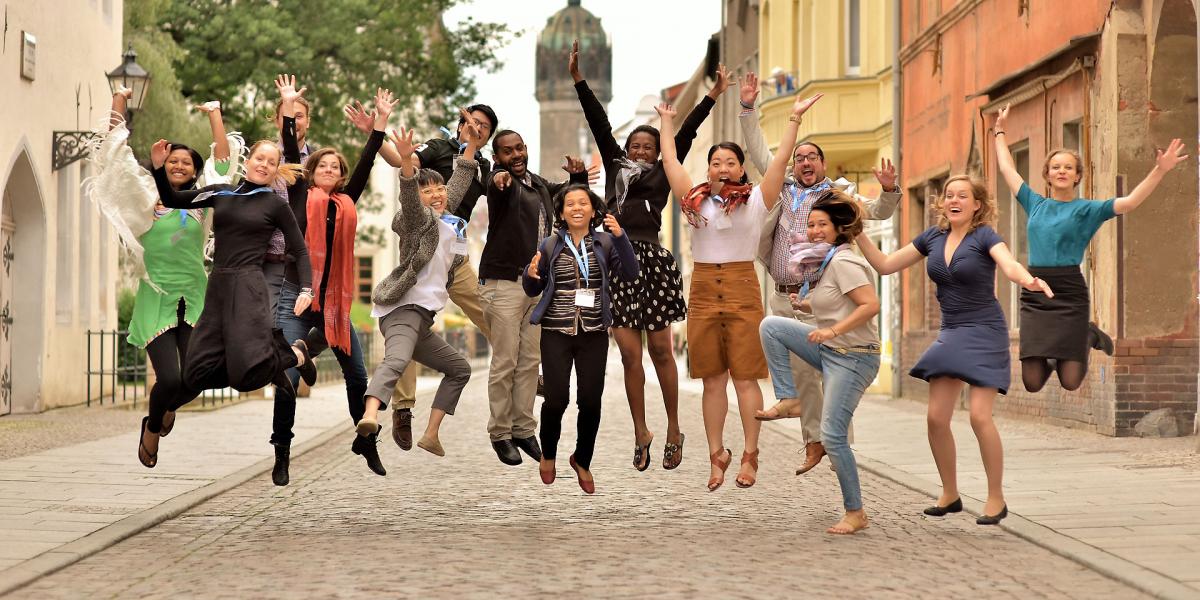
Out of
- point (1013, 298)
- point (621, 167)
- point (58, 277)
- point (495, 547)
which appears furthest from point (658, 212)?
point (58, 277)

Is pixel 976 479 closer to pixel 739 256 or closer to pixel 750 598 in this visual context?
pixel 739 256

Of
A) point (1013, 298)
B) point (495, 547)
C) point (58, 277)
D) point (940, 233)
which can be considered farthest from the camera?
point (58, 277)

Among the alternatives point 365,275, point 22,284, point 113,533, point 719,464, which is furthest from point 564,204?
point 365,275

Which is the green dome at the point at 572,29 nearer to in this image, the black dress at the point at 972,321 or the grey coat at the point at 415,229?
the grey coat at the point at 415,229

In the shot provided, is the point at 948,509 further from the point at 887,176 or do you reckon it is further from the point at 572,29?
the point at 572,29

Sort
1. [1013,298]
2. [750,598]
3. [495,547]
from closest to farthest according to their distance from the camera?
[750,598] < [495,547] < [1013,298]

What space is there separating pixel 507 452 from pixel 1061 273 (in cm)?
322

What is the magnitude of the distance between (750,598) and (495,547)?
1.98 metres

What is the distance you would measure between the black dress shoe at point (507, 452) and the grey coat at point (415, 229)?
3.31ft

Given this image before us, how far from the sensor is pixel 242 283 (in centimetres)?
1012

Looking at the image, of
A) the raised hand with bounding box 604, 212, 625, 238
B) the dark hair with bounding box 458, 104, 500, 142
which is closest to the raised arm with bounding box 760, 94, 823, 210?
the raised hand with bounding box 604, 212, 625, 238

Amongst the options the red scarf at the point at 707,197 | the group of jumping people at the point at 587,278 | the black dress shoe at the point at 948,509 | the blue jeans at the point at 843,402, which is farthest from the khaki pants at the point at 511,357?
the black dress shoe at the point at 948,509

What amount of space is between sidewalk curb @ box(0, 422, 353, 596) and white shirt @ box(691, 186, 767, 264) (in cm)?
328

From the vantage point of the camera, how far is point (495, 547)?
9000 millimetres
